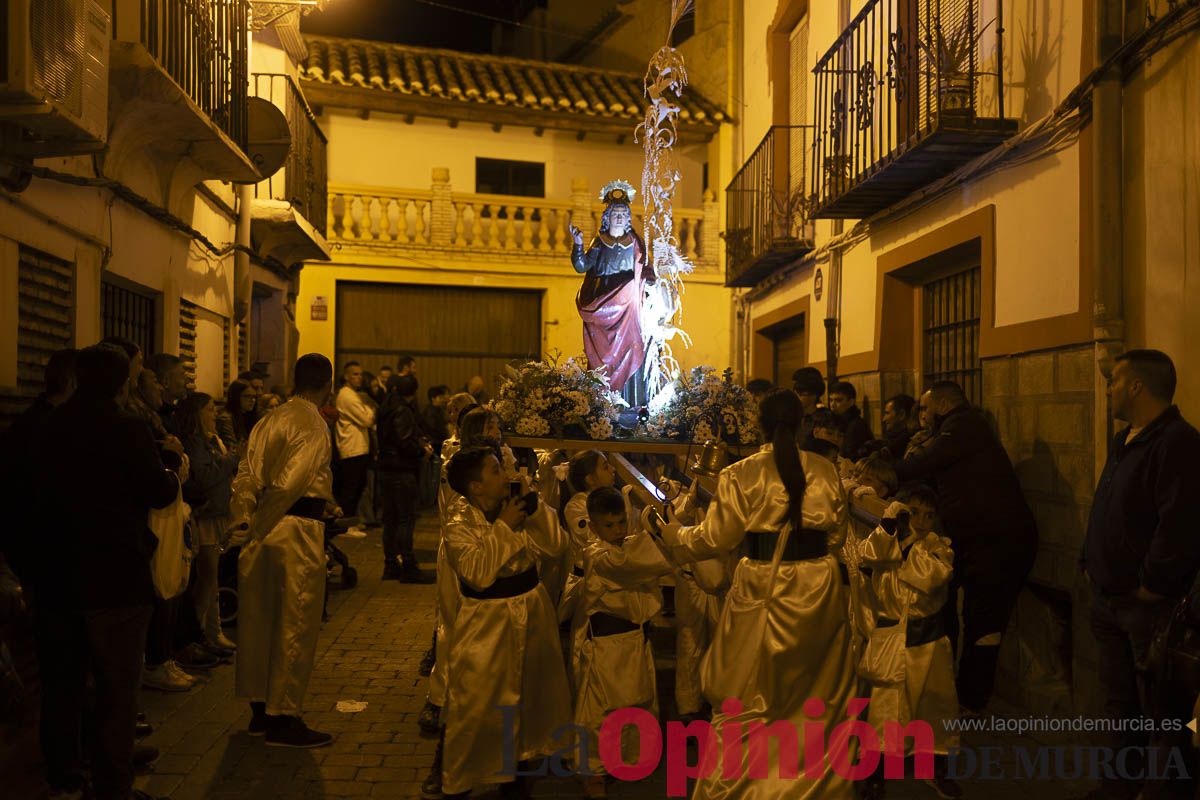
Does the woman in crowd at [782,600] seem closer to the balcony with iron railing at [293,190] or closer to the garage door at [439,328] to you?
the balcony with iron railing at [293,190]

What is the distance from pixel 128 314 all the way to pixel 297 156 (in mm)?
5061

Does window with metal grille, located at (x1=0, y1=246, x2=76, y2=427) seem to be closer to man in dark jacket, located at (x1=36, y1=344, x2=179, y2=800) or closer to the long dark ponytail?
man in dark jacket, located at (x1=36, y1=344, x2=179, y2=800)

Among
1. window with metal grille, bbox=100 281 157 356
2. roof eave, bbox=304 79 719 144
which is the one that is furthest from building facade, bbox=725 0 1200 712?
roof eave, bbox=304 79 719 144

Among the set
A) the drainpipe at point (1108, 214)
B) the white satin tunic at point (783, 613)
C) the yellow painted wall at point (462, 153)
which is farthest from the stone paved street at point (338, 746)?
the yellow painted wall at point (462, 153)

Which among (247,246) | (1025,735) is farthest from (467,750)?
(247,246)

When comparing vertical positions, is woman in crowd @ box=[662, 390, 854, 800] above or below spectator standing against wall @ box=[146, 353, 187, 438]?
below

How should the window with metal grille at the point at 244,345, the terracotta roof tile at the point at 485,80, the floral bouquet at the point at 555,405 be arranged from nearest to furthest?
1. the floral bouquet at the point at 555,405
2. the window with metal grille at the point at 244,345
3. the terracotta roof tile at the point at 485,80

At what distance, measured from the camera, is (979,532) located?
5750 millimetres

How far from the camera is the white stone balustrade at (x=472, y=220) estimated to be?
1578 cm

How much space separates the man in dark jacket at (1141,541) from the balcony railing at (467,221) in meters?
12.3

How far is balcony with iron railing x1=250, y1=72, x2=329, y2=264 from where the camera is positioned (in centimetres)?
1184

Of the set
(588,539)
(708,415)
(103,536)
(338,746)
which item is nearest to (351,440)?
(708,415)

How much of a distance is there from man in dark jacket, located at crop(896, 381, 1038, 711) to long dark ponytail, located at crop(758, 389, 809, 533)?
6.70 feet

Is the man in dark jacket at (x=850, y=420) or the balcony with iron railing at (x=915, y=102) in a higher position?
the balcony with iron railing at (x=915, y=102)
